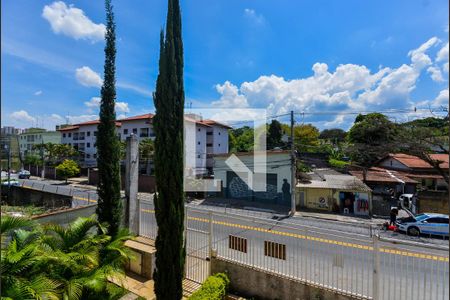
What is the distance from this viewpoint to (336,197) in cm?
2023

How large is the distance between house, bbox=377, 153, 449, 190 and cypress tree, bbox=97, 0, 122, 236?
2435 cm

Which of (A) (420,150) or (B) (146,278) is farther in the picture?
(A) (420,150)

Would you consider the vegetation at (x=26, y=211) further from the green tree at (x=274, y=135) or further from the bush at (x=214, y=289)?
the green tree at (x=274, y=135)

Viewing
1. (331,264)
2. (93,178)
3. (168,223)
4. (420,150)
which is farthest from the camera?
(93,178)

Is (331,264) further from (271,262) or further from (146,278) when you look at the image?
(146,278)

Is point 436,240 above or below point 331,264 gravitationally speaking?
below

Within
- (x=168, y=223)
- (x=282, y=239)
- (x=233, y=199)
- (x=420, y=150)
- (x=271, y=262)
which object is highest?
(x=420, y=150)

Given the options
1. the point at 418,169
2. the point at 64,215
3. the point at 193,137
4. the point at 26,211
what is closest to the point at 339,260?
the point at 64,215

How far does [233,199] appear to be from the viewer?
1005 inches

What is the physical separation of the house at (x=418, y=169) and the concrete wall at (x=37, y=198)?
29.6 m

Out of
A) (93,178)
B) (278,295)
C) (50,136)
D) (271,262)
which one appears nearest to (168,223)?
(271,262)

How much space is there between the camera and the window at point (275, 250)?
6.62 m

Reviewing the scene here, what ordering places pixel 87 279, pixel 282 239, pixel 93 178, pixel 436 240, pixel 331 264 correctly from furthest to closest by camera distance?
pixel 93 178 → pixel 436 240 → pixel 282 239 → pixel 331 264 → pixel 87 279

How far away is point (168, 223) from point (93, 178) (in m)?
33.5
